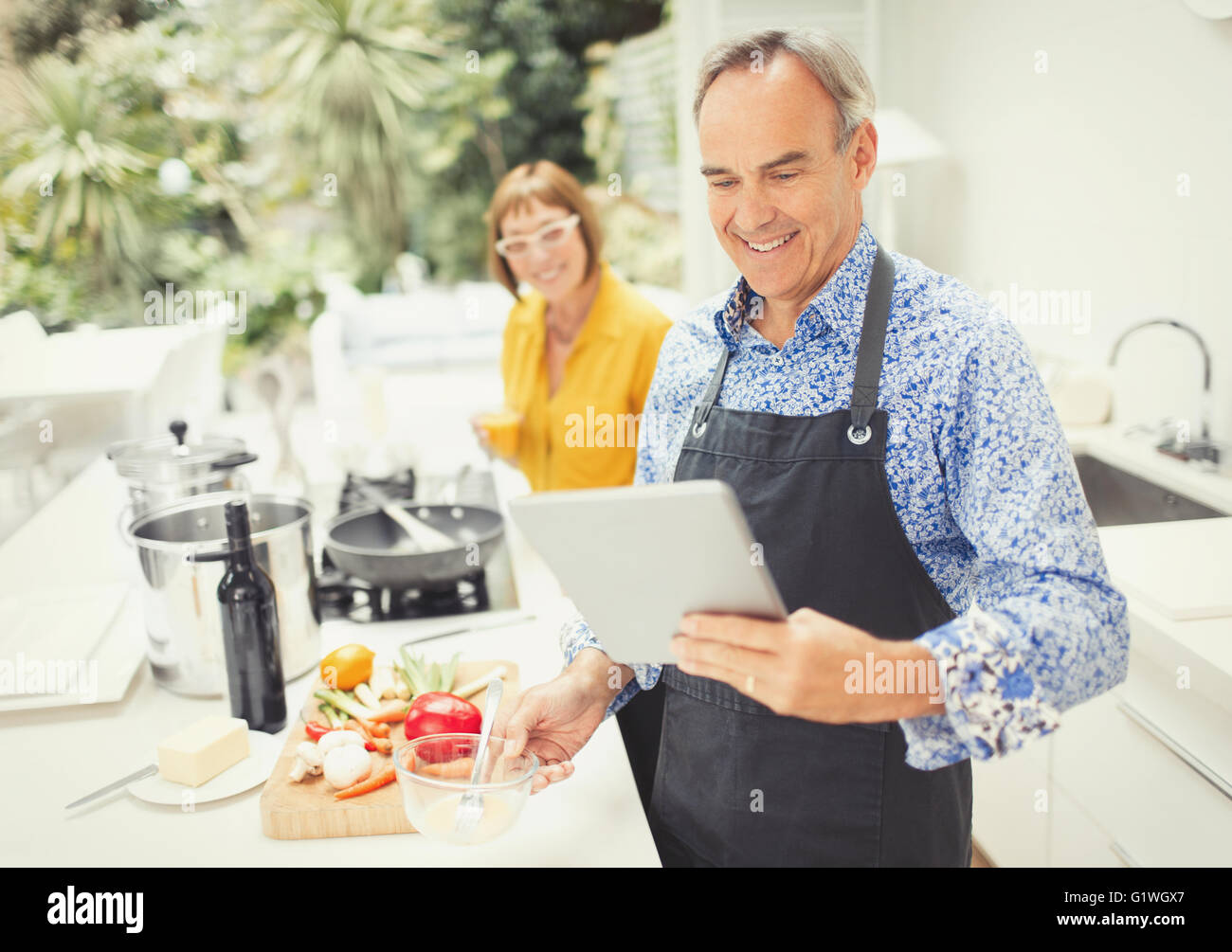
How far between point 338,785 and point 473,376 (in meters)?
5.89

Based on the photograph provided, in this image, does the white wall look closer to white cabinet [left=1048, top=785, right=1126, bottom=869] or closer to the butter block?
white cabinet [left=1048, top=785, right=1126, bottom=869]

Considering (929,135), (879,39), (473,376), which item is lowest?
(473,376)

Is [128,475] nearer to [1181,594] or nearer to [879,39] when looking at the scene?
[1181,594]

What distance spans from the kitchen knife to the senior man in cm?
45

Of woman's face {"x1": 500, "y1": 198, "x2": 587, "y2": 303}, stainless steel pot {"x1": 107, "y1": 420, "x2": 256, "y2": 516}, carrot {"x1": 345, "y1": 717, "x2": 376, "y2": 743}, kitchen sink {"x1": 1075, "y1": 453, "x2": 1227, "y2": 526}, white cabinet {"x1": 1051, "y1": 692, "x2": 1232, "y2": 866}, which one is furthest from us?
woman's face {"x1": 500, "y1": 198, "x2": 587, "y2": 303}

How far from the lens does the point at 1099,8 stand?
2.68 metres

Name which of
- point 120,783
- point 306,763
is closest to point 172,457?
point 120,783

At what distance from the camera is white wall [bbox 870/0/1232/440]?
2.27 m

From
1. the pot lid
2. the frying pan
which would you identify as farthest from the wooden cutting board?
the pot lid

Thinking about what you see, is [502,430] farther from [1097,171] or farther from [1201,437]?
[1097,171]

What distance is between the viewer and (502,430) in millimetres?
2002

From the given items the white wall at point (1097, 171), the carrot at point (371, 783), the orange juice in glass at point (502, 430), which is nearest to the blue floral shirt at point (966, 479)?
the carrot at point (371, 783)

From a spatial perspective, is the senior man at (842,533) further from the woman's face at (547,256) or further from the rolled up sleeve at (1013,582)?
the woman's face at (547,256)

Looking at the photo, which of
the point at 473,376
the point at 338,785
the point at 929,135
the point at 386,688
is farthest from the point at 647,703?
the point at 473,376
